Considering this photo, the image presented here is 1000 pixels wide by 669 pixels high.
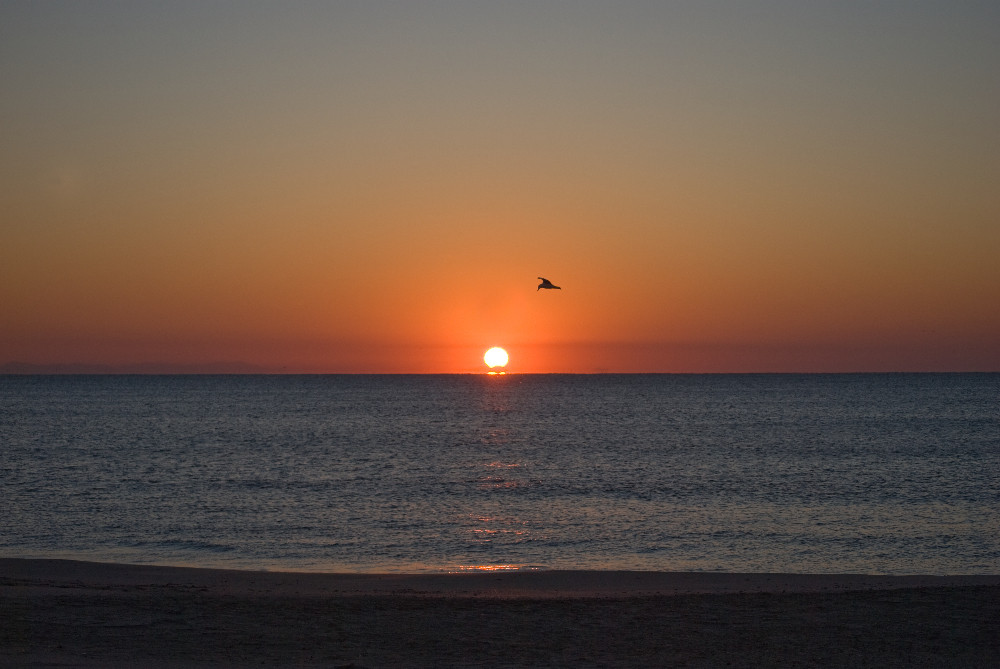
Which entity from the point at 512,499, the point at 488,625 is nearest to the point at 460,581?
the point at 488,625

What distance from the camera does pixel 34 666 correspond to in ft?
39.2

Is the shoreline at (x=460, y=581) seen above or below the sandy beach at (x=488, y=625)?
below

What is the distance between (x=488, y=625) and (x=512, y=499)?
2223cm

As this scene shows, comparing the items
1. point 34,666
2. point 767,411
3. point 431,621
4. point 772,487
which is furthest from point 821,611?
point 767,411

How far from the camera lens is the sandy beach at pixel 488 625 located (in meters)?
13.2

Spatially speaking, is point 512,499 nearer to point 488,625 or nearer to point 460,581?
point 460,581

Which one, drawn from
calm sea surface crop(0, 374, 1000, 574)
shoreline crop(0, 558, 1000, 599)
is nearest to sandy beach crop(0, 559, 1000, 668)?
shoreline crop(0, 558, 1000, 599)

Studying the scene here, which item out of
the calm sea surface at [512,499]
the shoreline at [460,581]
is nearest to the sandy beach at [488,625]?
the shoreline at [460,581]

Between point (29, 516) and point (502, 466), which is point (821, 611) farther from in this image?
point (502, 466)

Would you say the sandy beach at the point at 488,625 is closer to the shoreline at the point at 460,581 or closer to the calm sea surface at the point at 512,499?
the shoreline at the point at 460,581

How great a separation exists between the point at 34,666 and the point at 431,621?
19.7 ft

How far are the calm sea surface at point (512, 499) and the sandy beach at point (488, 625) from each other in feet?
17.3

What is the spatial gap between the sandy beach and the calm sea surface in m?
5.27

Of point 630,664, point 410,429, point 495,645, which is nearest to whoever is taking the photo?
point 630,664
